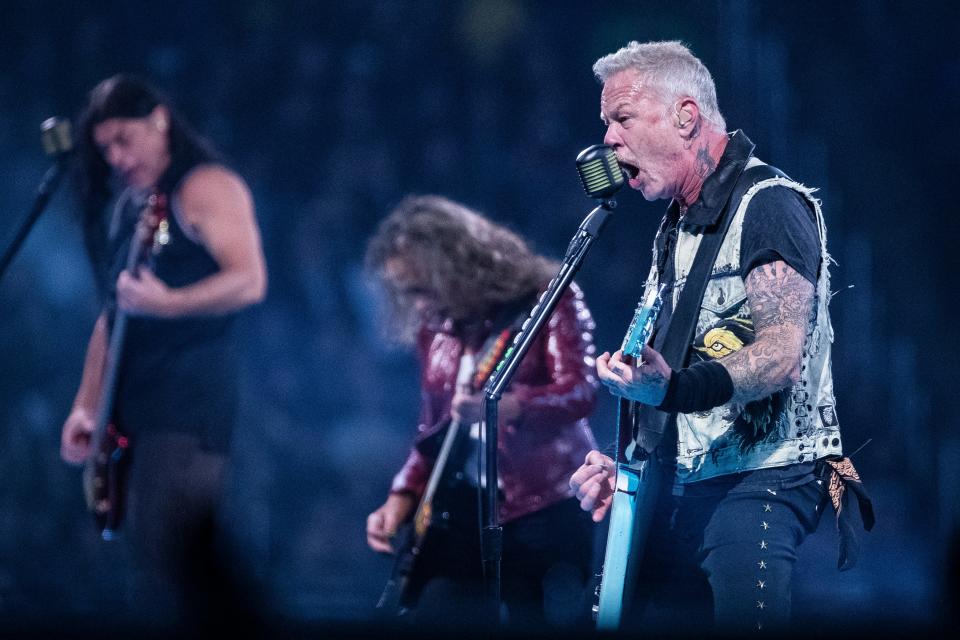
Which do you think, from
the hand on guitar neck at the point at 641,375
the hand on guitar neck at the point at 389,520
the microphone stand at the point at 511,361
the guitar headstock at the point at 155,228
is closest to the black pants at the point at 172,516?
the hand on guitar neck at the point at 389,520

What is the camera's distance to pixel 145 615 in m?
1.05

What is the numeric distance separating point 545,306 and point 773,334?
388 mm

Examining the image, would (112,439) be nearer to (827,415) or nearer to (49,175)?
(49,175)

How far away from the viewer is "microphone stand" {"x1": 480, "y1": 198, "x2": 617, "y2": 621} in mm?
1914

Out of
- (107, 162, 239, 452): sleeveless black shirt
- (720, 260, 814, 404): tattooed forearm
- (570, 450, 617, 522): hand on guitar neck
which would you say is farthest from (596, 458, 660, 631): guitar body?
(107, 162, 239, 452): sleeveless black shirt

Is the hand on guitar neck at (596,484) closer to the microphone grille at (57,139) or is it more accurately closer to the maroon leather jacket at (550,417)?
the maroon leather jacket at (550,417)

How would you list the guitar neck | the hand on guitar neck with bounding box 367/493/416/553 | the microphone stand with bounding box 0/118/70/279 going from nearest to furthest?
the microphone stand with bounding box 0/118/70/279 < the guitar neck < the hand on guitar neck with bounding box 367/493/416/553

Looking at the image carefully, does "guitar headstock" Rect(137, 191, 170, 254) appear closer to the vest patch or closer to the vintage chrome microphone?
the vintage chrome microphone

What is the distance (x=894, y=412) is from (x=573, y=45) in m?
2.11

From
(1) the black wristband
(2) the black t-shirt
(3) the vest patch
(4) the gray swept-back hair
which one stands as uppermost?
(4) the gray swept-back hair

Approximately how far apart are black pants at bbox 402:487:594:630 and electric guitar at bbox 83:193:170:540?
0.89 m

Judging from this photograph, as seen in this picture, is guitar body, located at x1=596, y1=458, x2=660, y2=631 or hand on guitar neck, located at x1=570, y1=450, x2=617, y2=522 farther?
hand on guitar neck, located at x1=570, y1=450, x2=617, y2=522

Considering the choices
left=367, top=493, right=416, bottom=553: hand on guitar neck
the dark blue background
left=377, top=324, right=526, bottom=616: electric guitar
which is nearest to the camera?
left=377, top=324, right=526, bottom=616: electric guitar

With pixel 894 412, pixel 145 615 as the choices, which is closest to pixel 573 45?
pixel 894 412
